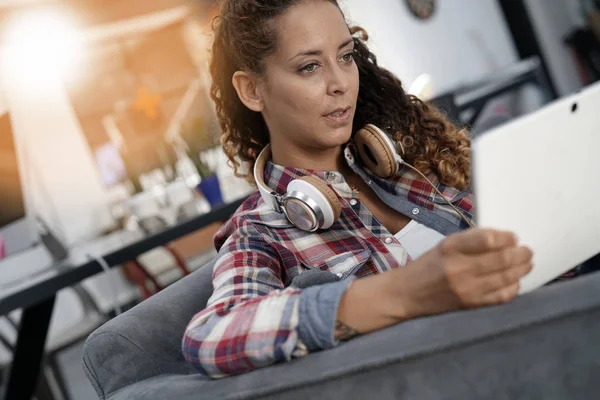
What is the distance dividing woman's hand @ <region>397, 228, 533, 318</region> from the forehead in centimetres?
60

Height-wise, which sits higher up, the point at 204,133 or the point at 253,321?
the point at 204,133

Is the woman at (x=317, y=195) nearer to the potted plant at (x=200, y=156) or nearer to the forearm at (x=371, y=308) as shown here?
the forearm at (x=371, y=308)

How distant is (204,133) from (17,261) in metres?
1.97

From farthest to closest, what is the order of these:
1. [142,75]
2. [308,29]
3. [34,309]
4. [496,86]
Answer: [142,75] < [496,86] < [34,309] < [308,29]

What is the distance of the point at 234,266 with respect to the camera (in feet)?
3.30

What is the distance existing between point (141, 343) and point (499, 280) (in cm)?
62

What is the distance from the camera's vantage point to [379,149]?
3.98 feet

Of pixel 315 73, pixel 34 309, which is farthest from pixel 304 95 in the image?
pixel 34 309

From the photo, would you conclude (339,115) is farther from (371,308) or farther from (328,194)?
(371,308)

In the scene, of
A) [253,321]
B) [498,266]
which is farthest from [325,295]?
[498,266]

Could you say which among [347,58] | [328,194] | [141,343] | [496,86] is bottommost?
[496,86]

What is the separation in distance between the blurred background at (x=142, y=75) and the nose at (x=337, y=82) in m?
3.19

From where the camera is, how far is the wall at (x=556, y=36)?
19.1ft

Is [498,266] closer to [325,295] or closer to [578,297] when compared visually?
[578,297]
